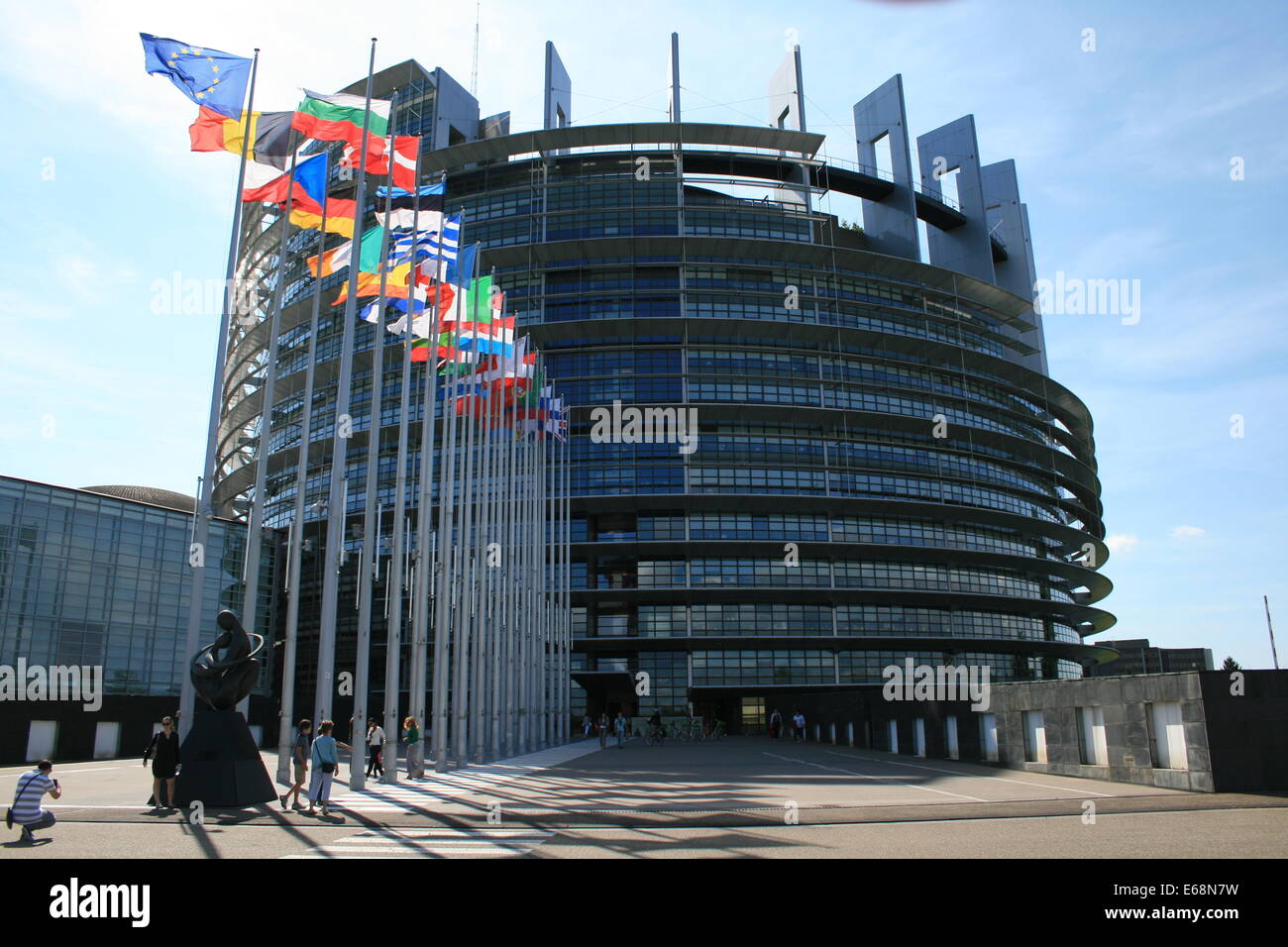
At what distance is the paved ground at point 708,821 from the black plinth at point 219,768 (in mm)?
470

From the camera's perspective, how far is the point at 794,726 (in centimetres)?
5334

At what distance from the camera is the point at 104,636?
4803 centimetres

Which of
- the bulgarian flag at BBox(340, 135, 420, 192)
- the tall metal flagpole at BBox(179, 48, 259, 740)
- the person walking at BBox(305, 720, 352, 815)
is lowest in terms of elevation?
the person walking at BBox(305, 720, 352, 815)

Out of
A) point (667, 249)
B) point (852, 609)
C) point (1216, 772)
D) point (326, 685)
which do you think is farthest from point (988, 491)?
point (326, 685)

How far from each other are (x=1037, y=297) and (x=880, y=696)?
53469 mm

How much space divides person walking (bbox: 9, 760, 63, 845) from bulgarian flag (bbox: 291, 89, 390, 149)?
56.8ft

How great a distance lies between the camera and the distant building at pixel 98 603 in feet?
142

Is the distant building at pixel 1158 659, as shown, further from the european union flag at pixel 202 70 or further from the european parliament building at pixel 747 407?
the european union flag at pixel 202 70

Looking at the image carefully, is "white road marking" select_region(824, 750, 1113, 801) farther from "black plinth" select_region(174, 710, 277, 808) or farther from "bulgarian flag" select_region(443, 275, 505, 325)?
"bulgarian flag" select_region(443, 275, 505, 325)

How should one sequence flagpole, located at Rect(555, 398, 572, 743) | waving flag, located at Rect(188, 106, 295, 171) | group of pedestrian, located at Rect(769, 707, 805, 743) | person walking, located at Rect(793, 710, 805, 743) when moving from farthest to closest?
group of pedestrian, located at Rect(769, 707, 805, 743), person walking, located at Rect(793, 710, 805, 743), flagpole, located at Rect(555, 398, 572, 743), waving flag, located at Rect(188, 106, 295, 171)

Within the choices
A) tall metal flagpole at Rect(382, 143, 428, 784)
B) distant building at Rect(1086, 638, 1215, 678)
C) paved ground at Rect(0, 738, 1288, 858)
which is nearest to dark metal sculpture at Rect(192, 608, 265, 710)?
paved ground at Rect(0, 738, 1288, 858)

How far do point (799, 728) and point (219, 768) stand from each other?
1623 inches

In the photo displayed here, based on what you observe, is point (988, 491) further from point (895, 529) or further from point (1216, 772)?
point (1216, 772)

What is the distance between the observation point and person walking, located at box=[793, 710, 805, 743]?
173 ft
